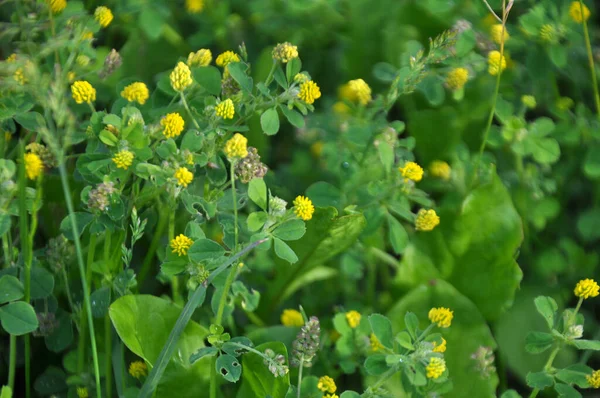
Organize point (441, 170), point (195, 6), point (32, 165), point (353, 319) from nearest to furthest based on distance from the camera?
1. point (32, 165)
2. point (353, 319)
3. point (441, 170)
4. point (195, 6)

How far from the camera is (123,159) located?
1527mm

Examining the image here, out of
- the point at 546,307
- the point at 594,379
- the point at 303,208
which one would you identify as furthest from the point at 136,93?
the point at 594,379

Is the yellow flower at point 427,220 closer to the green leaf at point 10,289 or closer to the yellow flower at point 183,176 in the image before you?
the yellow flower at point 183,176

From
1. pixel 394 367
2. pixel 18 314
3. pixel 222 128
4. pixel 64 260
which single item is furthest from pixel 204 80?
pixel 394 367

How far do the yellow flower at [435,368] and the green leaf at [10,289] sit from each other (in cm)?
90

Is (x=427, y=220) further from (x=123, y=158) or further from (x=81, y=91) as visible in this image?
(x=81, y=91)

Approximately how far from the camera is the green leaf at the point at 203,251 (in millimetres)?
1505

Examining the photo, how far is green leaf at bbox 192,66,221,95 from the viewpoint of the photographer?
65.4 inches

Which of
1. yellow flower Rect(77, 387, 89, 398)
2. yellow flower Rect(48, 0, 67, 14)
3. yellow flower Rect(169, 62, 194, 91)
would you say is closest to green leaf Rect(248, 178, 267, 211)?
yellow flower Rect(169, 62, 194, 91)

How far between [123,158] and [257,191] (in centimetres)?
29

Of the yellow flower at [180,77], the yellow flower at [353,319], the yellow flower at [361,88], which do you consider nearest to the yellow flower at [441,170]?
the yellow flower at [361,88]

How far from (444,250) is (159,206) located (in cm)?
86

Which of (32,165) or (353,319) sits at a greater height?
(32,165)

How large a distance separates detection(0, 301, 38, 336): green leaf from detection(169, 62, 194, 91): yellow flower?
0.57m
